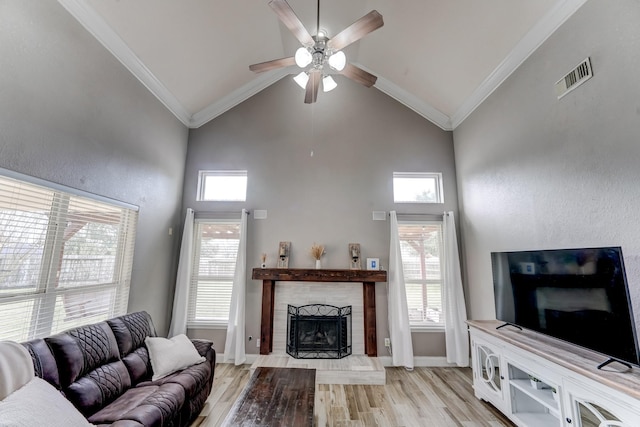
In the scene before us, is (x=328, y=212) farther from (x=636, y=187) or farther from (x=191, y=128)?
(x=636, y=187)

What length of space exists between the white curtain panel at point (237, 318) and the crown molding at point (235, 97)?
2323 mm

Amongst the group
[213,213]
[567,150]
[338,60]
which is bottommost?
[213,213]

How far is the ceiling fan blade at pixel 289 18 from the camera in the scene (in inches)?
82.9

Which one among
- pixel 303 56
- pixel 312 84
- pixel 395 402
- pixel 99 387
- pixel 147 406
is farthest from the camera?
pixel 395 402

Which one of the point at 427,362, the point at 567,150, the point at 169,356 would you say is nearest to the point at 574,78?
the point at 567,150

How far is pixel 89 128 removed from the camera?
2748 mm

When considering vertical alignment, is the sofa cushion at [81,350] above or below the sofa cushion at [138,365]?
above

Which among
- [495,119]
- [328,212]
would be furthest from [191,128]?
[495,119]

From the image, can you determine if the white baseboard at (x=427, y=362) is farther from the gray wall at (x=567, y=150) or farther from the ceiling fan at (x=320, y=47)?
the ceiling fan at (x=320, y=47)

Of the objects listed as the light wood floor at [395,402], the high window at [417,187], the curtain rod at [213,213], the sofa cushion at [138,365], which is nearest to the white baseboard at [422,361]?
the light wood floor at [395,402]

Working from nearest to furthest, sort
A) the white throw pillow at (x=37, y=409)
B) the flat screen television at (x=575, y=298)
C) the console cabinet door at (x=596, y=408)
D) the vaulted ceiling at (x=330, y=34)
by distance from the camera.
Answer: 1. the white throw pillow at (x=37, y=409)
2. the console cabinet door at (x=596, y=408)
3. the flat screen television at (x=575, y=298)
4. the vaulted ceiling at (x=330, y=34)

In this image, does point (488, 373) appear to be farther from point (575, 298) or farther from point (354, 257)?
point (354, 257)

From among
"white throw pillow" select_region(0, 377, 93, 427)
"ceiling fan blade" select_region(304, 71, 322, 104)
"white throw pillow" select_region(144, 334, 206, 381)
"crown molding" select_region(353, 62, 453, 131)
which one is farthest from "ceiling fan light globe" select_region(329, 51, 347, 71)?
"white throw pillow" select_region(144, 334, 206, 381)

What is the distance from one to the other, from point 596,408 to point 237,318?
3836 millimetres
